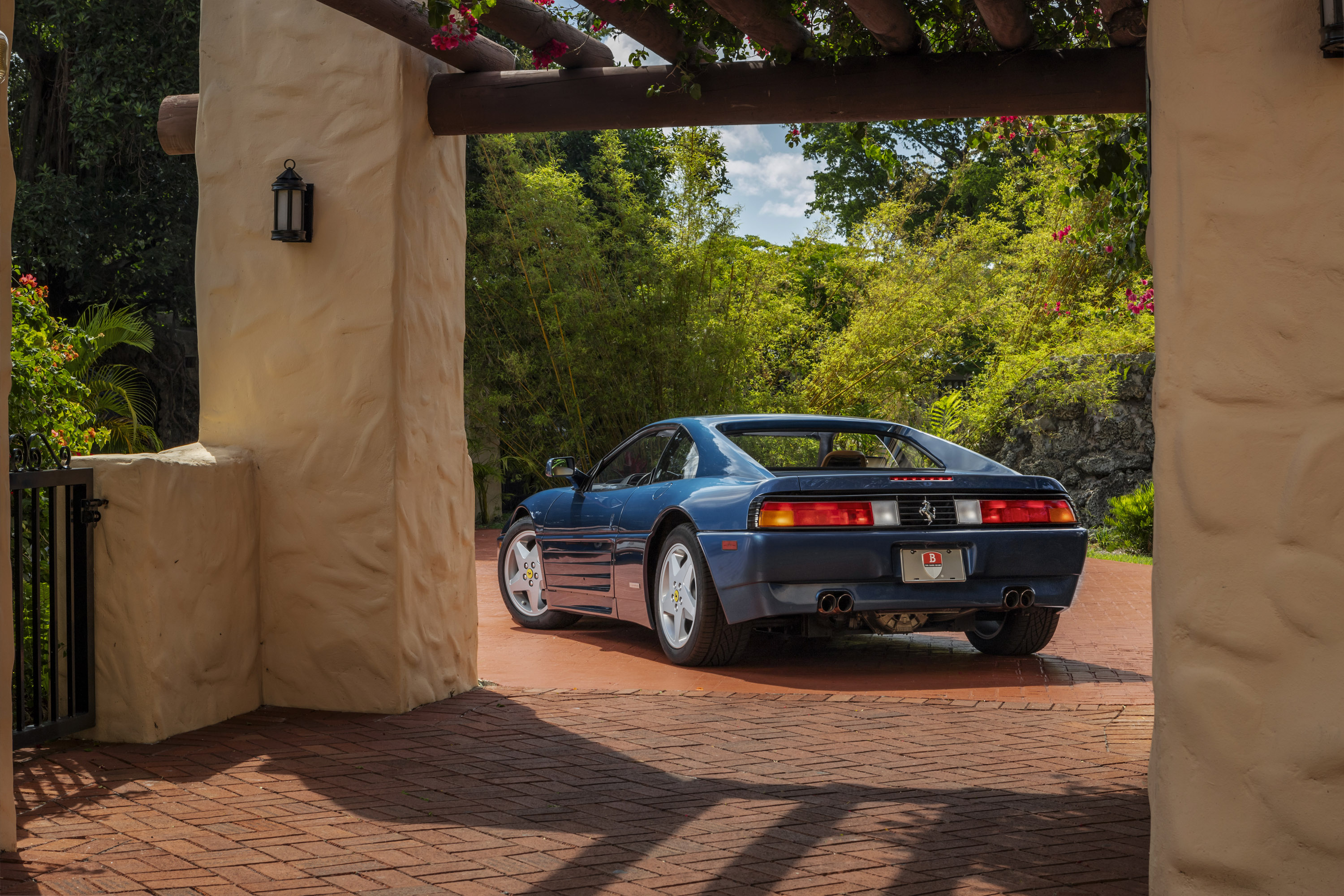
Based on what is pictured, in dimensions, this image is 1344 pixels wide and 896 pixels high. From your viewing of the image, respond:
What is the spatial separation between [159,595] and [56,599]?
363 mm

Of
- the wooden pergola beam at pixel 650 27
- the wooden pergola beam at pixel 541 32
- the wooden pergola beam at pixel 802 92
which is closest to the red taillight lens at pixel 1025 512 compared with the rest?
the wooden pergola beam at pixel 802 92

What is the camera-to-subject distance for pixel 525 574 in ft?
Result: 26.7

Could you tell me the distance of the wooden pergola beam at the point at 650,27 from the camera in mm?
4703

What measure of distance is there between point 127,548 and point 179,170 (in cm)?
1183

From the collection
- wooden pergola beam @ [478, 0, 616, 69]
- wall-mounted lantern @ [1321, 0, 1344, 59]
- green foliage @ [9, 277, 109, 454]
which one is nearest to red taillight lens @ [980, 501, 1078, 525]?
wooden pergola beam @ [478, 0, 616, 69]

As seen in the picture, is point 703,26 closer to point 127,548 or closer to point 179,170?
point 127,548

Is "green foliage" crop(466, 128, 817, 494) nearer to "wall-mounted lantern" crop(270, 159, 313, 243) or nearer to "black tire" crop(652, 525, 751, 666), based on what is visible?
"black tire" crop(652, 525, 751, 666)

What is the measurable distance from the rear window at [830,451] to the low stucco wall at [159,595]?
2744mm

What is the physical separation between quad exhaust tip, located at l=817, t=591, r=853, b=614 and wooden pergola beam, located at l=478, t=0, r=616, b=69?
2.64m

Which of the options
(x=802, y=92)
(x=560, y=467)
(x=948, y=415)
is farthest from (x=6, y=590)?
(x=948, y=415)

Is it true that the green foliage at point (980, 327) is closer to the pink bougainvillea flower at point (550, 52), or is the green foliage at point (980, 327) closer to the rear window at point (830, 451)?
the rear window at point (830, 451)

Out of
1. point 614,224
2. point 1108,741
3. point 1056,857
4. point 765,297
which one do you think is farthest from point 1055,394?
point 1056,857

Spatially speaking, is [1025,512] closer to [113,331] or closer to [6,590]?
[6,590]

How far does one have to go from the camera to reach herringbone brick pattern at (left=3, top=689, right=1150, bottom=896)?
3.22 metres
